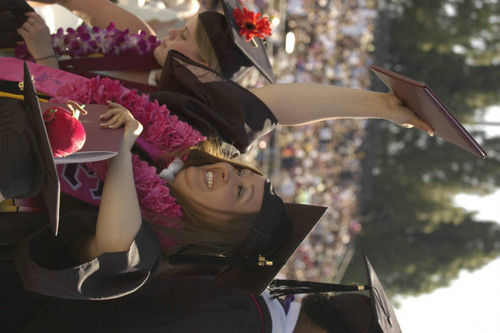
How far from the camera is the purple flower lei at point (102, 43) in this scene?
3.43 metres

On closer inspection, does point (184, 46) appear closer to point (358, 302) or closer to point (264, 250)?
point (264, 250)

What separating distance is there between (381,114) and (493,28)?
58.7 feet

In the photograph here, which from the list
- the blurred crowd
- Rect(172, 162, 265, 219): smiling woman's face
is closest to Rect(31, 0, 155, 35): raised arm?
Rect(172, 162, 265, 219): smiling woman's face

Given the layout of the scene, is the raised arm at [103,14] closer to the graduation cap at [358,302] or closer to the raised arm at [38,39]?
the raised arm at [38,39]

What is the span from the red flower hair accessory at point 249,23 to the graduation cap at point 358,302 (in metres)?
1.45

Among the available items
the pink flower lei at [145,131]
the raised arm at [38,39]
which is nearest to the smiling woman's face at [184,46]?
the raised arm at [38,39]

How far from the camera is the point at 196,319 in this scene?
2.20 metres

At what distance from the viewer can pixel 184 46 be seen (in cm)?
340

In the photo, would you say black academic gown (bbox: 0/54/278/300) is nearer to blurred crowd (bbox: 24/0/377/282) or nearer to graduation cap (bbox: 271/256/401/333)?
graduation cap (bbox: 271/256/401/333)

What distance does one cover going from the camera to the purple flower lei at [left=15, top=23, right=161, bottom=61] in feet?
11.3

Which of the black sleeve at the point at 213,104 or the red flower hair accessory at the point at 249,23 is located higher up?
the red flower hair accessory at the point at 249,23

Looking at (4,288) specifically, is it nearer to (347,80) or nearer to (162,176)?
(162,176)

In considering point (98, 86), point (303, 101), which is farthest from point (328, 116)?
point (98, 86)

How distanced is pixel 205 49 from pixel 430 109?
1.43m
